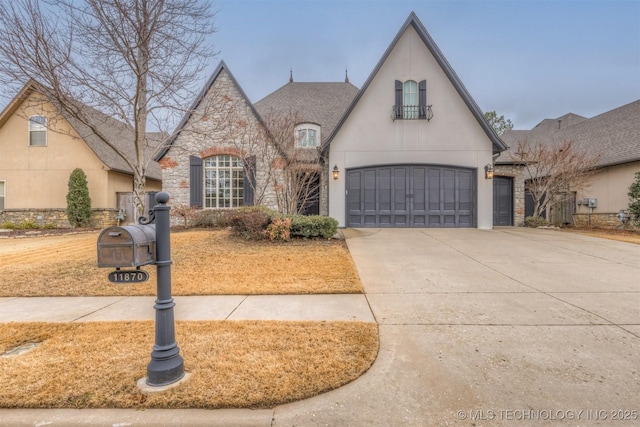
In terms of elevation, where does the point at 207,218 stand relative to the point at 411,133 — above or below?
below

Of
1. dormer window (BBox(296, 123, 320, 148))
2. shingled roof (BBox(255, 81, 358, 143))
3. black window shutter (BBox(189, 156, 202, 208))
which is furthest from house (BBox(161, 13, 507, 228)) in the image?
shingled roof (BBox(255, 81, 358, 143))

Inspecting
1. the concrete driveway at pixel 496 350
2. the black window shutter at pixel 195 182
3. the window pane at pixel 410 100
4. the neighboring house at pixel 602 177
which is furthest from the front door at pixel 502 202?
the black window shutter at pixel 195 182

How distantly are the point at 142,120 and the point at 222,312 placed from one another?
529 cm

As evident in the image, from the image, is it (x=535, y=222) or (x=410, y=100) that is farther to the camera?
(x=535, y=222)

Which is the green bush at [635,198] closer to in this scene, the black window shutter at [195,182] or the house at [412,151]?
the house at [412,151]

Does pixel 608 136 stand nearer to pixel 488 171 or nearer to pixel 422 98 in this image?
pixel 488 171

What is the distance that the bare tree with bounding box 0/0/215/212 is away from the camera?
596cm

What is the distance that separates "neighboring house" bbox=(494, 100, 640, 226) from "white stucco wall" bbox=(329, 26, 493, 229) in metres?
3.59

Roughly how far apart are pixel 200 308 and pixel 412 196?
10.2m

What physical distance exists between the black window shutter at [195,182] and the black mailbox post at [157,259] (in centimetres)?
1146

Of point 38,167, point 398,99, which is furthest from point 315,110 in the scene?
point 38,167

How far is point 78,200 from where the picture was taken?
1459 cm

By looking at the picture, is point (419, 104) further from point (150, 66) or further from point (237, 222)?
point (150, 66)

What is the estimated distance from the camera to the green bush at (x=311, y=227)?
9.13m
